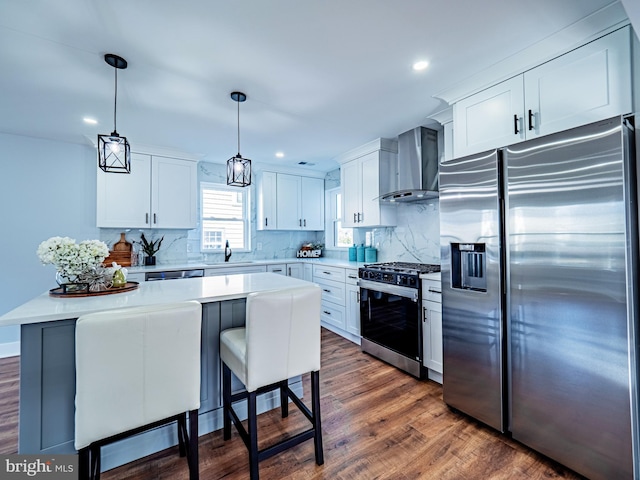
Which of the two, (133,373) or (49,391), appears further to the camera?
(49,391)

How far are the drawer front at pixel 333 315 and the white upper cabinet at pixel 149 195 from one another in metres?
2.24

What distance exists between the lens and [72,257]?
1650mm

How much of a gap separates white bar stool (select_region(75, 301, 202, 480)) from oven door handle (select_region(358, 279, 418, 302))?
78.3 inches

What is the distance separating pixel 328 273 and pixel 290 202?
1.50m

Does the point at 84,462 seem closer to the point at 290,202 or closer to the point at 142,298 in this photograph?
the point at 142,298

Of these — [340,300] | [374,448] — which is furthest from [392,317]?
[374,448]

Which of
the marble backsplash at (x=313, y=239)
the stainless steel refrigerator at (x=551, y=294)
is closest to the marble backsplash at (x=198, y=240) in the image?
the marble backsplash at (x=313, y=239)

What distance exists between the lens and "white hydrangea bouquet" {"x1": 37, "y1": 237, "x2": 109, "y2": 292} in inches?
63.7

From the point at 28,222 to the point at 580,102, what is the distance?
5.45m

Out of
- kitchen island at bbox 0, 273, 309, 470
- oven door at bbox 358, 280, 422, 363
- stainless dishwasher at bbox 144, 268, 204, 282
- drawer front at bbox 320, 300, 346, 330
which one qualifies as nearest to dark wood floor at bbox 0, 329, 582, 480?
kitchen island at bbox 0, 273, 309, 470

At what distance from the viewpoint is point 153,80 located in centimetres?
225

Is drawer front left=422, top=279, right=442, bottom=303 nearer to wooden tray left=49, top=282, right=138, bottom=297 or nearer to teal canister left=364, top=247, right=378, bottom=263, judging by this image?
teal canister left=364, top=247, right=378, bottom=263

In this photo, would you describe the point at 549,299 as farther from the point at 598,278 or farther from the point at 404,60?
the point at 404,60

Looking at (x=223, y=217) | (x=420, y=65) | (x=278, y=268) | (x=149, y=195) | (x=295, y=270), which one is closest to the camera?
(x=420, y=65)
